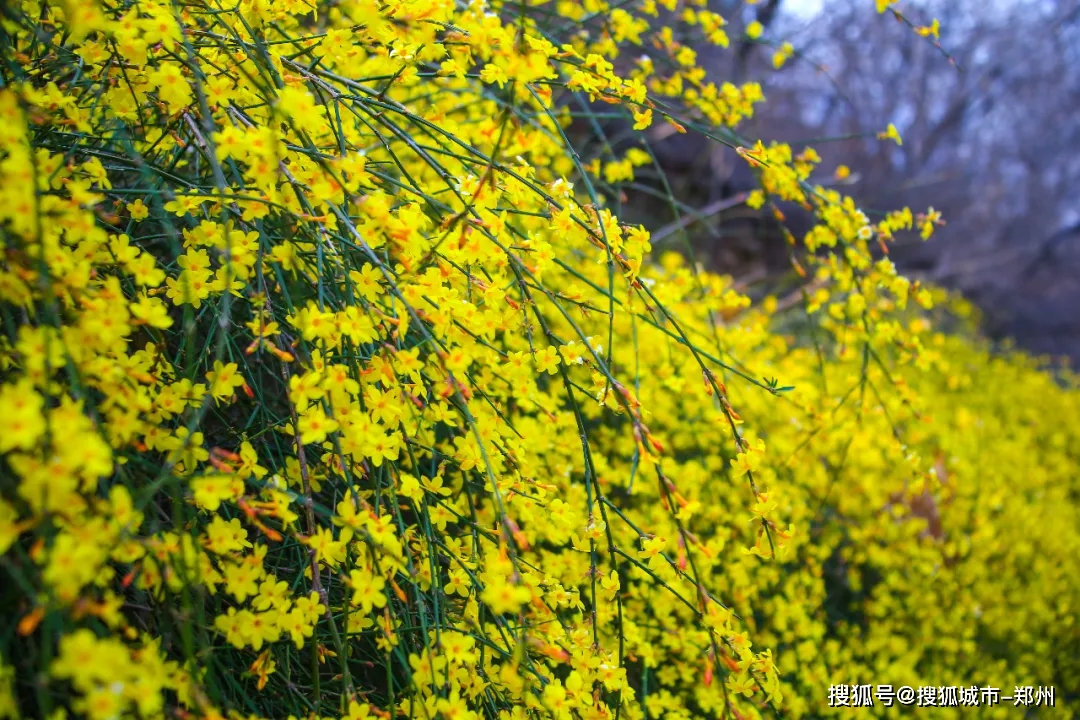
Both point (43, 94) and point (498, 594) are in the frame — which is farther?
point (43, 94)

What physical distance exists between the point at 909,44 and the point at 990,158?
4125mm

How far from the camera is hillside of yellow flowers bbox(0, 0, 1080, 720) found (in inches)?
39.0

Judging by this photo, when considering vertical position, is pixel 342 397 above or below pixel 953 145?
below

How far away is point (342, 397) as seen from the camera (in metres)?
1.23

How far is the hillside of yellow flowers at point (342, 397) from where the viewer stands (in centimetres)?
99

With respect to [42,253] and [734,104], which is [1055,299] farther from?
[42,253]

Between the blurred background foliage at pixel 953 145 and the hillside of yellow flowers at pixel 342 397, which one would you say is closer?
the hillside of yellow flowers at pixel 342 397

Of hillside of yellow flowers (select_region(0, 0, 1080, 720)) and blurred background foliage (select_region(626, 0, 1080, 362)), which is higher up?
blurred background foliage (select_region(626, 0, 1080, 362))

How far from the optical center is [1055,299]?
12539mm

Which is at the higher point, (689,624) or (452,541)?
(452,541)

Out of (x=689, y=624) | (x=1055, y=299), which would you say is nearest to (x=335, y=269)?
(x=689, y=624)

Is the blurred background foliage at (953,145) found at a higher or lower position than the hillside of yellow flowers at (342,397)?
higher

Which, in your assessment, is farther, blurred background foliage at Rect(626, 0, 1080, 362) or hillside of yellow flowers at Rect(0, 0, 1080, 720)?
blurred background foliage at Rect(626, 0, 1080, 362)

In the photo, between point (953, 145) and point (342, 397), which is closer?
point (342, 397)
